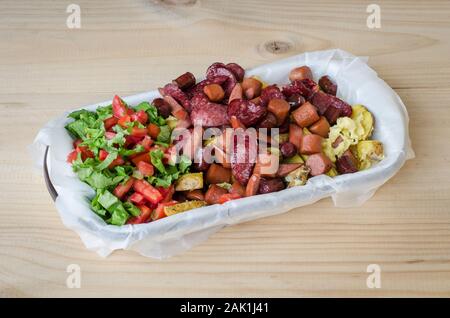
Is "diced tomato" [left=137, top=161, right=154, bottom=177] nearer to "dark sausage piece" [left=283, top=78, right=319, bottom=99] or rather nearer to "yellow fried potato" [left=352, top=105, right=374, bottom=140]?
"dark sausage piece" [left=283, top=78, right=319, bottom=99]

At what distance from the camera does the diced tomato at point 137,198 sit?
1.55 meters

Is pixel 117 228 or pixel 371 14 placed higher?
pixel 371 14

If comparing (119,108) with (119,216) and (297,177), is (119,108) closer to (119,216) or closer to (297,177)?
(119,216)

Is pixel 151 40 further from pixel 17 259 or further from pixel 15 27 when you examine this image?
pixel 17 259

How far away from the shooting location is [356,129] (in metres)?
1.70

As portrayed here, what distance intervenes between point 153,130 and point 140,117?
5cm

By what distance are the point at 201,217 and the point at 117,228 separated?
201 mm

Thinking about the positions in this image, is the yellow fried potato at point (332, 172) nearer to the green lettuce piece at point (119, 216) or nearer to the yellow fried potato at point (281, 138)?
the yellow fried potato at point (281, 138)

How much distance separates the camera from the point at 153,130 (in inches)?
65.7

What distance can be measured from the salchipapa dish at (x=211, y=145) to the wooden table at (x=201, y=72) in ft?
0.44

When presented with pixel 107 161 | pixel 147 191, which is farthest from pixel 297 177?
pixel 107 161

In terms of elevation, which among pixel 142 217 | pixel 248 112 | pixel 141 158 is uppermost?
pixel 248 112

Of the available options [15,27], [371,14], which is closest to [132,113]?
[15,27]

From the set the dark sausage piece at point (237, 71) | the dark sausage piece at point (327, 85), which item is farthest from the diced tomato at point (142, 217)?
the dark sausage piece at point (327, 85)
